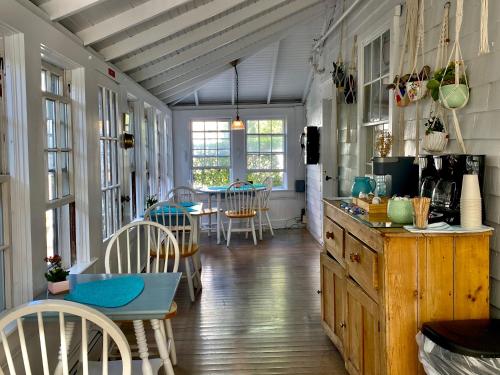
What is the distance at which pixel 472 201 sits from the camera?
2012 millimetres

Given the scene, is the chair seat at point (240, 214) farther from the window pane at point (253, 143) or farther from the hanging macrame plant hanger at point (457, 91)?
the hanging macrame plant hanger at point (457, 91)

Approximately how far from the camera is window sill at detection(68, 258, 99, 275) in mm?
2967

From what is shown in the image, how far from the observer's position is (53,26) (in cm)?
253

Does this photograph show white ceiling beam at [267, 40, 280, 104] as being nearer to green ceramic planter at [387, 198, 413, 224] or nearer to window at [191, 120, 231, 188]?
window at [191, 120, 231, 188]

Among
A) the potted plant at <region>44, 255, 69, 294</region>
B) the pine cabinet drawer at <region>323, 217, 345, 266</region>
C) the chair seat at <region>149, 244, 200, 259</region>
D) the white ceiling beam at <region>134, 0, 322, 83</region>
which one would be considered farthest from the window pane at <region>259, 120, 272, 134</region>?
the potted plant at <region>44, 255, 69, 294</region>

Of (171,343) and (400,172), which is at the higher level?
(400,172)

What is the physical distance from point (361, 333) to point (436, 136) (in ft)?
3.68

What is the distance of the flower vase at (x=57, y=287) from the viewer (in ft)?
7.22

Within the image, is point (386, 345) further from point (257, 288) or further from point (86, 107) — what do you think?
point (257, 288)

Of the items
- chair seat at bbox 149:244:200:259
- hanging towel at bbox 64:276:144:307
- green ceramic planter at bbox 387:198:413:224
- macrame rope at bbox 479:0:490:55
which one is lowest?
chair seat at bbox 149:244:200:259

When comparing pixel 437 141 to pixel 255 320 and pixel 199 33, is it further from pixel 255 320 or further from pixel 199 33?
pixel 199 33

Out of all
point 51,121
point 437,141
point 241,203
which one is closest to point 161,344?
point 51,121

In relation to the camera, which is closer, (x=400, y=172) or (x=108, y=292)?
(x=108, y=292)

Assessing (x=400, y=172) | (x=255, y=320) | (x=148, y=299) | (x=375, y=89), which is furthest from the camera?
(x=375, y=89)
